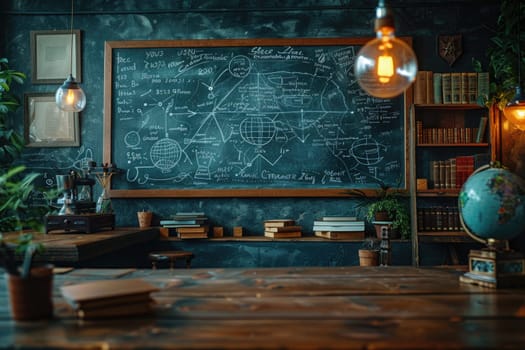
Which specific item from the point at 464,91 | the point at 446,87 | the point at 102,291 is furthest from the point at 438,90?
the point at 102,291

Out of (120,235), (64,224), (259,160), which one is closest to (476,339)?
(120,235)

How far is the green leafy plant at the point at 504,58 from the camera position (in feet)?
17.0

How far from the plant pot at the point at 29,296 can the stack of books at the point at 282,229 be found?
3.61 meters

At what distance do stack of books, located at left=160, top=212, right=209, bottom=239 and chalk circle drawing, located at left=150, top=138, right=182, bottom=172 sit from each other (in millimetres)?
565

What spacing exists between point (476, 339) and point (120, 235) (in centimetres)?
342

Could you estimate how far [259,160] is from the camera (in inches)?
219

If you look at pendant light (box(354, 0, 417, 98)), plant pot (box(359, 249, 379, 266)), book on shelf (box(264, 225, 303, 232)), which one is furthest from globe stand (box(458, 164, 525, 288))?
book on shelf (box(264, 225, 303, 232))

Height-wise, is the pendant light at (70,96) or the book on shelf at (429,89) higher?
the book on shelf at (429,89)

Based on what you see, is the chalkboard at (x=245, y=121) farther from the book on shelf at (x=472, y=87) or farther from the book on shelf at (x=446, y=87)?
the book on shelf at (x=472, y=87)

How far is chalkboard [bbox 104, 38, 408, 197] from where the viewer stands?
554cm

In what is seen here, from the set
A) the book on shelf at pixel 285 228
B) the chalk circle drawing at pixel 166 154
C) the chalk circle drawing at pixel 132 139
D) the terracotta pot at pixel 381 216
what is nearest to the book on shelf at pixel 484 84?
the terracotta pot at pixel 381 216

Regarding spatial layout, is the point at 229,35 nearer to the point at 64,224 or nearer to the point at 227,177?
the point at 227,177

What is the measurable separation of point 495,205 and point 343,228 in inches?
122

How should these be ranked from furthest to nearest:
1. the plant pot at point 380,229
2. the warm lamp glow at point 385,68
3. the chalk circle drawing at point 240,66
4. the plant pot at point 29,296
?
the chalk circle drawing at point 240,66, the plant pot at point 380,229, the warm lamp glow at point 385,68, the plant pot at point 29,296
